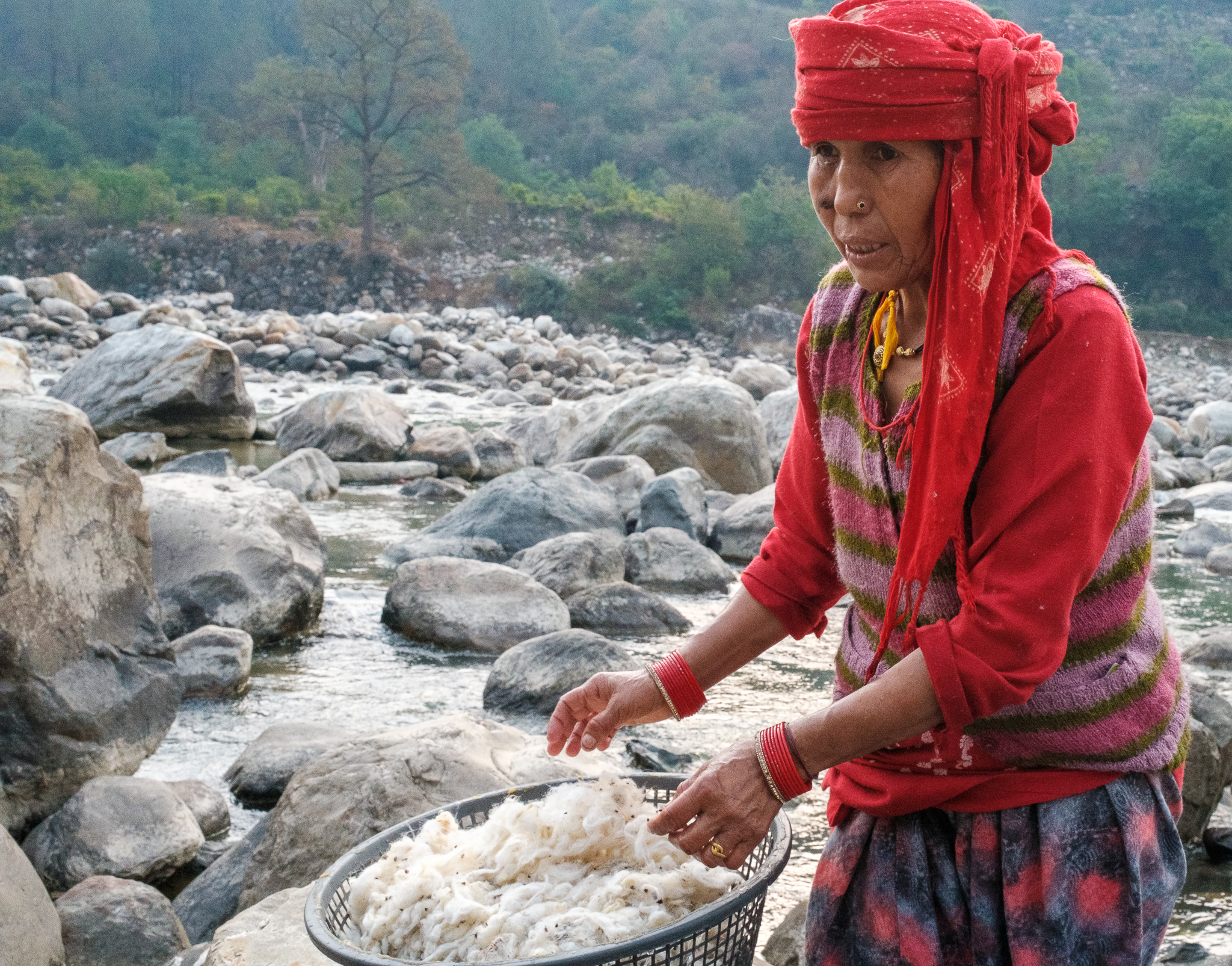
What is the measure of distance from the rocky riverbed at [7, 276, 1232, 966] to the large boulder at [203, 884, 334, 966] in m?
0.01

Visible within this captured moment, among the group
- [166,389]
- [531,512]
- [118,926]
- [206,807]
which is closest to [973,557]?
[118,926]

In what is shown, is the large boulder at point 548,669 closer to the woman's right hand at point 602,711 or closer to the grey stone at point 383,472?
the woman's right hand at point 602,711

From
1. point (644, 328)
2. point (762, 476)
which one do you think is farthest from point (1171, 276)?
point (762, 476)

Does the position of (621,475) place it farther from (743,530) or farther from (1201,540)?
(1201,540)

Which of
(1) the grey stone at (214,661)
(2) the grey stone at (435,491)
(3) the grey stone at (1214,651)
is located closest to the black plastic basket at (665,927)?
(1) the grey stone at (214,661)

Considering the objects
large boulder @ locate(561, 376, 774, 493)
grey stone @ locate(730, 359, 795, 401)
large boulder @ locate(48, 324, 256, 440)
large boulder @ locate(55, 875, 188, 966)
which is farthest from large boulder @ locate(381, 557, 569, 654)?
grey stone @ locate(730, 359, 795, 401)

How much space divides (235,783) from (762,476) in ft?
21.8

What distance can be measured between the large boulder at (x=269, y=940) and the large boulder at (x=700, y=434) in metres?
7.43

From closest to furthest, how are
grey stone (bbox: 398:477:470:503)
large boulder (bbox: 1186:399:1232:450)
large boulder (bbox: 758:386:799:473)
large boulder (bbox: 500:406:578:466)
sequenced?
1. grey stone (bbox: 398:477:470:503)
2. large boulder (bbox: 500:406:578:466)
3. large boulder (bbox: 758:386:799:473)
4. large boulder (bbox: 1186:399:1232:450)

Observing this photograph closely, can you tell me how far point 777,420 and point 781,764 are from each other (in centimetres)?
1045

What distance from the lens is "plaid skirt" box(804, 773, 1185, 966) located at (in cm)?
161

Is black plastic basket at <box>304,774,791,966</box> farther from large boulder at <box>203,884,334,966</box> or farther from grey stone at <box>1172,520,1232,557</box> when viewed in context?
grey stone at <box>1172,520,1232,557</box>

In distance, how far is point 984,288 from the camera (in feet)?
5.01

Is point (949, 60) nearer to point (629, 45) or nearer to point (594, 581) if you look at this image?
point (594, 581)
